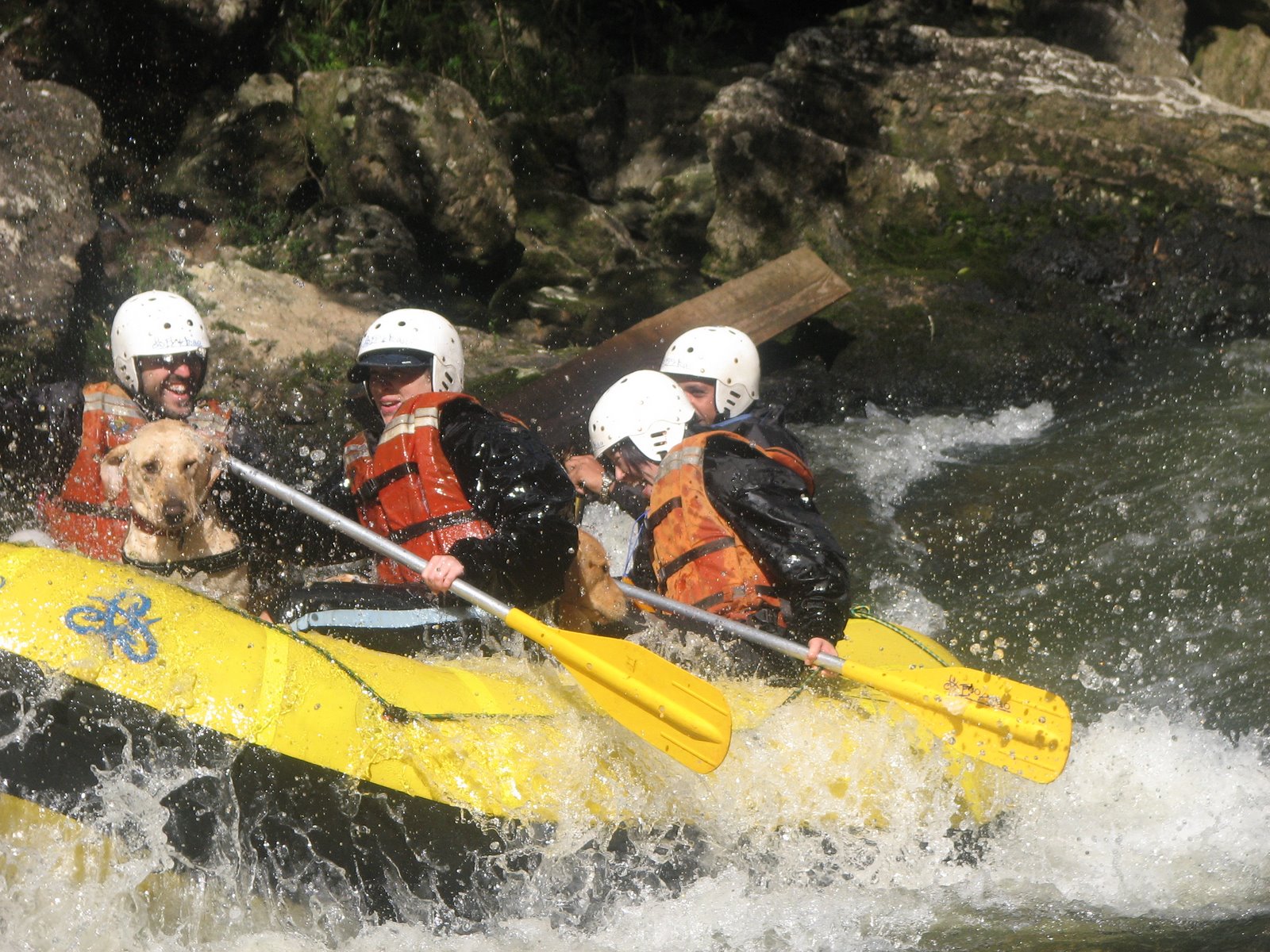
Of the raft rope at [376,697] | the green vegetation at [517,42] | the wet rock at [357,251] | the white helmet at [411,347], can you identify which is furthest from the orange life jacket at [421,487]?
the green vegetation at [517,42]

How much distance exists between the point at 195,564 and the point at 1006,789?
106 inches

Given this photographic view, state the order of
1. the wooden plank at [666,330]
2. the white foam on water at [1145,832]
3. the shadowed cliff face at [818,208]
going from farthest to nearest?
the shadowed cliff face at [818,208] → the wooden plank at [666,330] → the white foam on water at [1145,832]

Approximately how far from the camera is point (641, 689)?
3539mm

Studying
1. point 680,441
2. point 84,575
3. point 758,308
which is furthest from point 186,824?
point 758,308

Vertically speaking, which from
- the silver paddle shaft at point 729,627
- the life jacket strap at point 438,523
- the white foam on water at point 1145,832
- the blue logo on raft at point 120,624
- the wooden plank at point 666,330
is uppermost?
the blue logo on raft at point 120,624

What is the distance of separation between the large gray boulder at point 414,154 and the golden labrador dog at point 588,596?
598 cm

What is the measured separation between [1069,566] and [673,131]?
6265 millimetres

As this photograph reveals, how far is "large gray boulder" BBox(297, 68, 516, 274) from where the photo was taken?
30.5ft

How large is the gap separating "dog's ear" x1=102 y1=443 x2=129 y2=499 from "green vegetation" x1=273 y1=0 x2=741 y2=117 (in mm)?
7622

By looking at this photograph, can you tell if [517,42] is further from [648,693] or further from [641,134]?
[648,693]

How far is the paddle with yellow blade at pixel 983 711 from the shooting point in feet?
12.3

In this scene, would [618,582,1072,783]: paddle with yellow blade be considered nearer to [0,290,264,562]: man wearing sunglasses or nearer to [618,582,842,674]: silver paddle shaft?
[618,582,842,674]: silver paddle shaft

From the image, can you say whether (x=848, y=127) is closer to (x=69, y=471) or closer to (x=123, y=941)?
(x=69, y=471)

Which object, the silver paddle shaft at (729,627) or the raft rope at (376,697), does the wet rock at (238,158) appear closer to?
the silver paddle shaft at (729,627)
